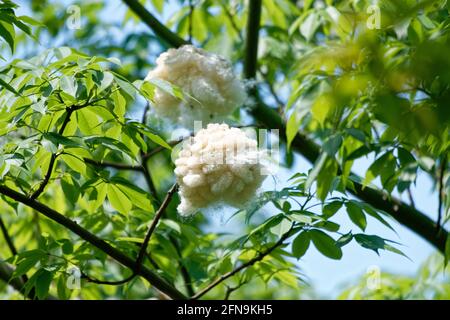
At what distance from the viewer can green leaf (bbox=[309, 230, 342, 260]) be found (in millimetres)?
2279

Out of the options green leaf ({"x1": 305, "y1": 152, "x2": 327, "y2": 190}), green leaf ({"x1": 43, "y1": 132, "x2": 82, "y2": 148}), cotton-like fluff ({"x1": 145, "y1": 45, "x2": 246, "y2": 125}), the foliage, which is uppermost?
cotton-like fluff ({"x1": 145, "y1": 45, "x2": 246, "y2": 125})

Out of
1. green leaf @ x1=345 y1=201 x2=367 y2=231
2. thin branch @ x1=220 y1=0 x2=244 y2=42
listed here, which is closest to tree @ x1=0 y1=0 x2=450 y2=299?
green leaf @ x1=345 y1=201 x2=367 y2=231

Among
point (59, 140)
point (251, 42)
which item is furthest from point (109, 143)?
point (251, 42)

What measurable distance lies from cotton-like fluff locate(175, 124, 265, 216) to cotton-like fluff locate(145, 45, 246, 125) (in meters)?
0.48

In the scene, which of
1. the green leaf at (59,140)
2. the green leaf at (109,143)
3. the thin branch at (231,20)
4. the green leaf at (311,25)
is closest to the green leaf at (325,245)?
the green leaf at (109,143)

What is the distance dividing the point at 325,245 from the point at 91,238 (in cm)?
72

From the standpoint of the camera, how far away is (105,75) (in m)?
2.06

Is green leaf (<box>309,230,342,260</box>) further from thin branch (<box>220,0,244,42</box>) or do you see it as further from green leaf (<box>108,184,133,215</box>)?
thin branch (<box>220,0,244,42</box>)

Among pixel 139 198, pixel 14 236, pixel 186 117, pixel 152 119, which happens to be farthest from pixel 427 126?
pixel 14 236

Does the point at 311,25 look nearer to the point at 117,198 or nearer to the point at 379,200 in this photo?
the point at 379,200

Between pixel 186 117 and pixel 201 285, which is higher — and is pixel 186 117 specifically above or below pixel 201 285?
above

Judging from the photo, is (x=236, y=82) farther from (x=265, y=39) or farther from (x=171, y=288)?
(x=265, y=39)

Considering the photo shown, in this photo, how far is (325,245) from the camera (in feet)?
7.50
